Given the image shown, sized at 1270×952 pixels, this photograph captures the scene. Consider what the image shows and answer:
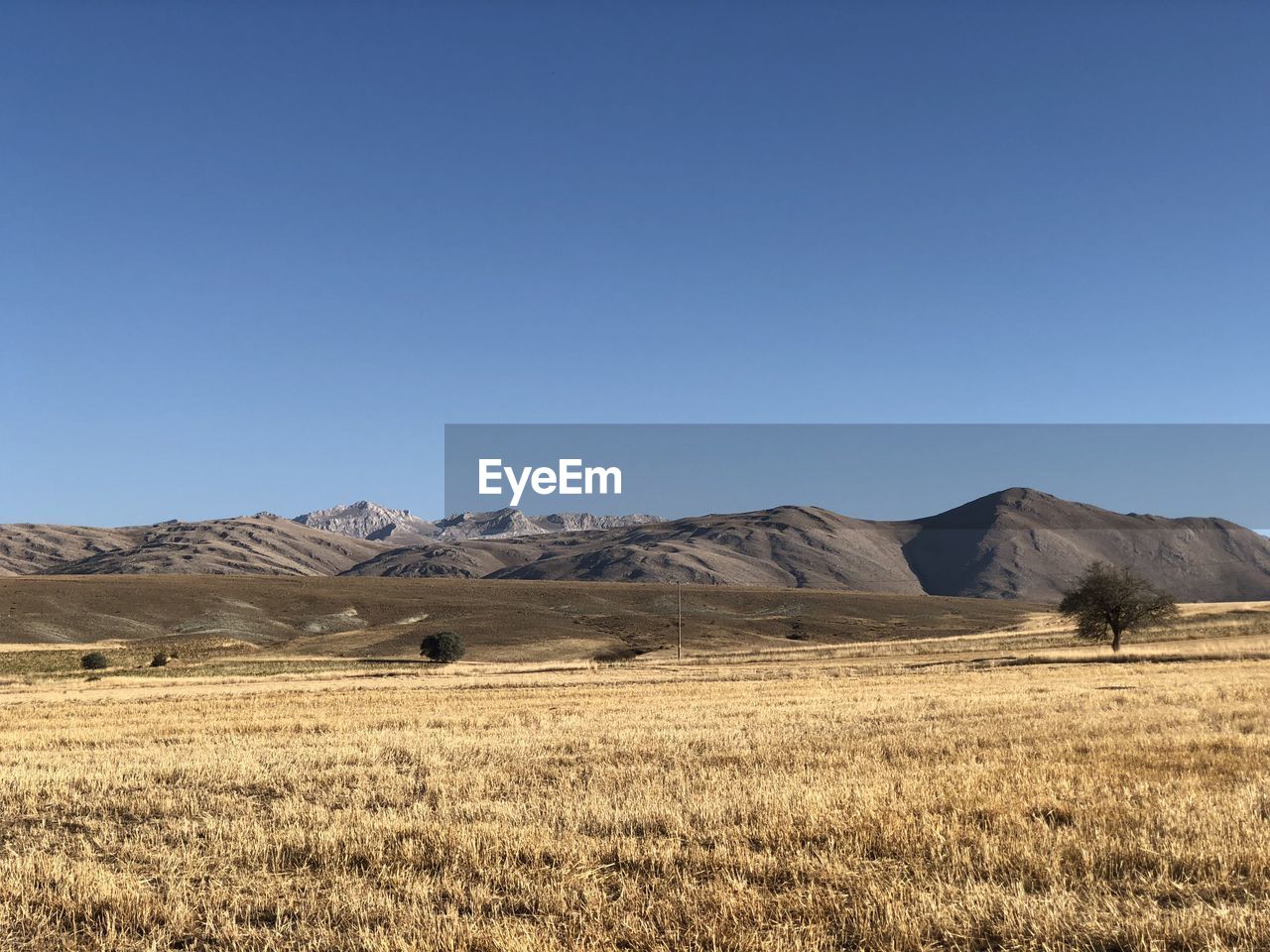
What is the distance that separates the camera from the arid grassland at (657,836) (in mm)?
8148

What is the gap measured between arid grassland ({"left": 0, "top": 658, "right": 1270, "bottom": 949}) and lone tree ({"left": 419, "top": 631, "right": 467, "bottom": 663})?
2234 inches

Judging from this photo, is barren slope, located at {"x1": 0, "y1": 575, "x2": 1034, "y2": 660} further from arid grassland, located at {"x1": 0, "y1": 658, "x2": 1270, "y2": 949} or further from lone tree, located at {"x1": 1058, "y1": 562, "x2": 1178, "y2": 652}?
arid grassland, located at {"x1": 0, "y1": 658, "x2": 1270, "y2": 949}

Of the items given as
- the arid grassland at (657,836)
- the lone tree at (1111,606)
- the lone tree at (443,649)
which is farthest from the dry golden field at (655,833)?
the lone tree at (443,649)

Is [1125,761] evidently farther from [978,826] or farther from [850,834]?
[850,834]

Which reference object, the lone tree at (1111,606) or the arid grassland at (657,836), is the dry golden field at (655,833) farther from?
the lone tree at (1111,606)

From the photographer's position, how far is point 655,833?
450 inches

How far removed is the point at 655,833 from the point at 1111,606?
70534 millimetres

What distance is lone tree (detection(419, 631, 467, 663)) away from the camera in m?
79.9

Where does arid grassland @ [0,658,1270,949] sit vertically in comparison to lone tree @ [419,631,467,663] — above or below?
above

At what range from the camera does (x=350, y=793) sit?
14594 millimetres

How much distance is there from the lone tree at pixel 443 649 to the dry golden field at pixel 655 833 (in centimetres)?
5524

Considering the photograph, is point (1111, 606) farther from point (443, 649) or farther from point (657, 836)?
point (657, 836)

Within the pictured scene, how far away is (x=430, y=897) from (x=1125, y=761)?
38.5ft

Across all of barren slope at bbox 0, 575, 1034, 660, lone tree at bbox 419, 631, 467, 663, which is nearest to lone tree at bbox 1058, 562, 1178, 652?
barren slope at bbox 0, 575, 1034, 660
